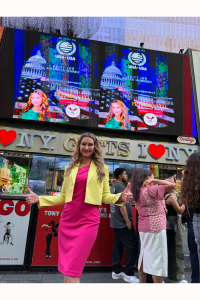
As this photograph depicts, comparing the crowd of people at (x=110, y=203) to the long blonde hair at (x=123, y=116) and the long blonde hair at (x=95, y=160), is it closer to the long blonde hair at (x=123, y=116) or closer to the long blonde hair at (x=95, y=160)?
the long blonde hair at (x=95, y=160)

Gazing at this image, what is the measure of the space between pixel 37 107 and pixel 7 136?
178 cm

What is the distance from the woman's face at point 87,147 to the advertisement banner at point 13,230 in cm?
255

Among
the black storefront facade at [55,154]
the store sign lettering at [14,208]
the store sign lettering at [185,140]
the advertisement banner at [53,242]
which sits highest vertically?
the store sign lettering at [185,140]

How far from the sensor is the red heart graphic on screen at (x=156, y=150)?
971 centimetres

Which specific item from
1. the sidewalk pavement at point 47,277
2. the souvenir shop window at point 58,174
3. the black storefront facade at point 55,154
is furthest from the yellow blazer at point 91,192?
the souvenir shop window at point 58,174

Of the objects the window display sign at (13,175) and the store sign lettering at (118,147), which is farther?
the store sign lettering at (118,147)

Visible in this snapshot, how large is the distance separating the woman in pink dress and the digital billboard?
723 cm

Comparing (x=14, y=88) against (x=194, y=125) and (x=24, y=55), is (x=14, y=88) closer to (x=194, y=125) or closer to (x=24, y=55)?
(x=24, y=55)

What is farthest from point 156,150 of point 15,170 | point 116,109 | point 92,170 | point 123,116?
point 92,170

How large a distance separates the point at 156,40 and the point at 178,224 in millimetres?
12192

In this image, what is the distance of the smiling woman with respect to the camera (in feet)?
29.7

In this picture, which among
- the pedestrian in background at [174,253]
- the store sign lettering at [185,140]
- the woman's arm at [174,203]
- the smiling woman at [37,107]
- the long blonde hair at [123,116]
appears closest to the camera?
the woman's arm at [174,203]

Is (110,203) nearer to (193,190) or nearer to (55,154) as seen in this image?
(193,190)

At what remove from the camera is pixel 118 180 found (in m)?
4.18
